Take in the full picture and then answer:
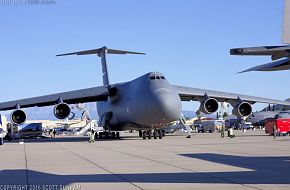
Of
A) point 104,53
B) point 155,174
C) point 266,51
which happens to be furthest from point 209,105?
point 266,51

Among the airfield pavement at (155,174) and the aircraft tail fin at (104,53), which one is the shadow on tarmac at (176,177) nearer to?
the airfield pavement at (155,174)

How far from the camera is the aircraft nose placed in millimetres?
30286

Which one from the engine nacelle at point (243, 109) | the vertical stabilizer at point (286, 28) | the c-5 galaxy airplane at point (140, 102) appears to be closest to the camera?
the vertical stabilizer at point (286, 28)

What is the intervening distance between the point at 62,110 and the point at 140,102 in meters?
6.18

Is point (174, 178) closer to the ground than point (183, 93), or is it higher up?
closer to the ground

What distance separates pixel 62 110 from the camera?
3459 centimetres

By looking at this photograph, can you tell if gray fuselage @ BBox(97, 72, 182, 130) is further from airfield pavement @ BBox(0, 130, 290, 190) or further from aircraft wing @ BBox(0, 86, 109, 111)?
airfield pavement @ BBox(0, 130, 290, 190)

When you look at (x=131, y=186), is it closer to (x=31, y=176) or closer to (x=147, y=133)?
(x=31, y=176)

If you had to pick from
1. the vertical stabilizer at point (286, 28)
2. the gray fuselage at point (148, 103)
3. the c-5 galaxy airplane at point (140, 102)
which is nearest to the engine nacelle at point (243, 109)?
the c-5 galaxy airplane at point (140, 102)

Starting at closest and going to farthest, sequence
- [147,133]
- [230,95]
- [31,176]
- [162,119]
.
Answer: [31,176] → [162,119] → [147,133] → [230,95]

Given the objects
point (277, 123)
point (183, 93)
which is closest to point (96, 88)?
point (183, 93)

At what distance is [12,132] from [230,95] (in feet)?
84.6

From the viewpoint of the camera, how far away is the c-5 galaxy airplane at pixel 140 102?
31.0 m

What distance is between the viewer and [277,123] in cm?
3912
